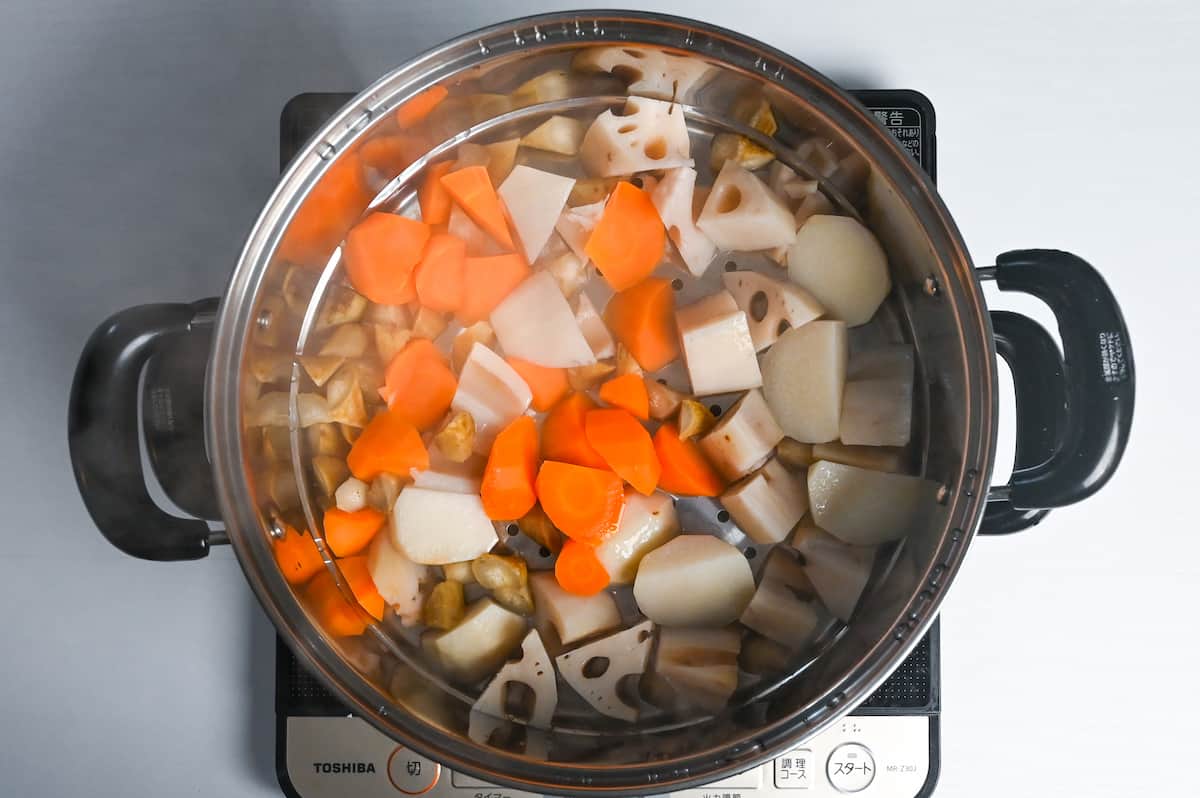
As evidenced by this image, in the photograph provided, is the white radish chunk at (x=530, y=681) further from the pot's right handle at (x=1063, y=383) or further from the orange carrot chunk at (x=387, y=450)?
the pot's right handle at (x=1063, y=383)

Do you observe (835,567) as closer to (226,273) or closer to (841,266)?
(841,266)

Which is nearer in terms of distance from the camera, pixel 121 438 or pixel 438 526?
pixel 121 438

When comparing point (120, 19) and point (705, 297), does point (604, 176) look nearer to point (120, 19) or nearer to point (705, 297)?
point (705, 297)

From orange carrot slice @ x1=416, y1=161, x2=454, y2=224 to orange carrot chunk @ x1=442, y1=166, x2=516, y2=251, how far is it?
0.01 m

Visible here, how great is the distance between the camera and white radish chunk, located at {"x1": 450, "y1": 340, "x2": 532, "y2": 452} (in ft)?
2.92

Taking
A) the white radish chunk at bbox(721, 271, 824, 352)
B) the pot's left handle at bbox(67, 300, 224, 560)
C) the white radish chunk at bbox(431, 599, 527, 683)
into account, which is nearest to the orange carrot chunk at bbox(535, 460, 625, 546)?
the white radish chunk at bbox(431, 599, 527, 683)

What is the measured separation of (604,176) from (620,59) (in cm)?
13

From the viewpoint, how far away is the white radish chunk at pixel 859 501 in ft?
2.86

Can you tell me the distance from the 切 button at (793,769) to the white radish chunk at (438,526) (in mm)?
371

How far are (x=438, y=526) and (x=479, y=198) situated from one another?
336mm

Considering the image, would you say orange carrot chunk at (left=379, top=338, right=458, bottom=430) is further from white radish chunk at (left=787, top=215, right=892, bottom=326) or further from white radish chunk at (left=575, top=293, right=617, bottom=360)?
white radish chunk at (left=787, top=215, right=892, bottom=326)

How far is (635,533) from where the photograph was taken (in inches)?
35.1

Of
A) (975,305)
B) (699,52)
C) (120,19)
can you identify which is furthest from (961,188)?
(120,19)

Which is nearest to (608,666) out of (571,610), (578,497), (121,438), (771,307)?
(571,610)
